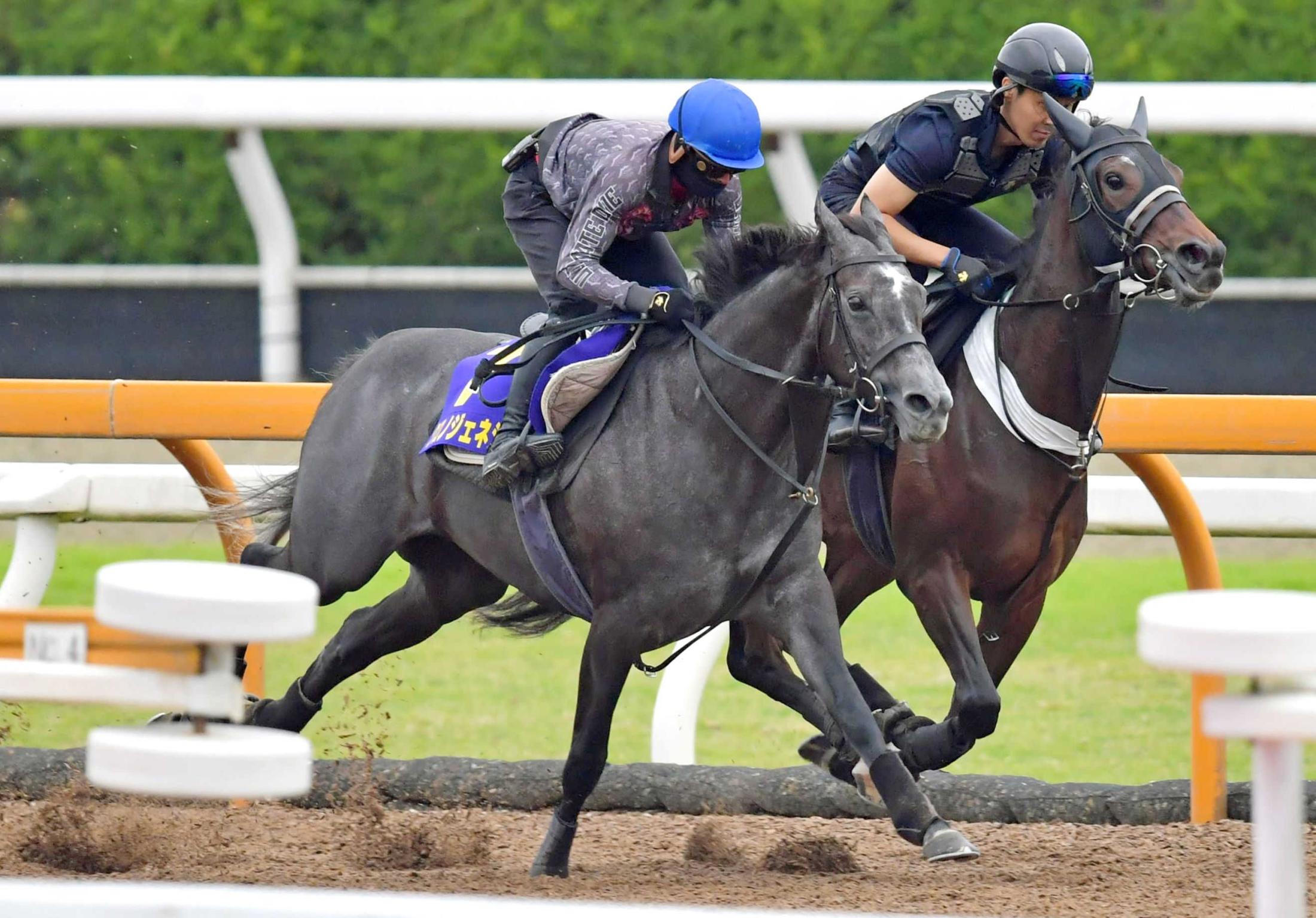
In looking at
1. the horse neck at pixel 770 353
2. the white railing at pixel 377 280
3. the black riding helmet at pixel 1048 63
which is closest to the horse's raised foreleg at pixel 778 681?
the horse neck at pixel 770 353

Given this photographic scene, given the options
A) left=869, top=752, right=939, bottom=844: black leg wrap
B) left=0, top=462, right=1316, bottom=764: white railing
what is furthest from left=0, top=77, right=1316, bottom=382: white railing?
left=869, top=752, right=939, bottom=844: black leg wrap

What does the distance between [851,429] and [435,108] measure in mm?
1863

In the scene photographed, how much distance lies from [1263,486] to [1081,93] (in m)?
1.05

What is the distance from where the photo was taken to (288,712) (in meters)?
4.75

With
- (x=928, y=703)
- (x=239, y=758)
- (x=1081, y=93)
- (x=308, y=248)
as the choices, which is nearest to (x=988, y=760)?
(x=928, y=703)

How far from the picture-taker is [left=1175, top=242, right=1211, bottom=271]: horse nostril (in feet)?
13.4

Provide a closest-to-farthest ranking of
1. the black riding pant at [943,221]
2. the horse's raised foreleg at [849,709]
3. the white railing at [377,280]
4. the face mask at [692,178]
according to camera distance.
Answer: the horse's raised foreleg at [849,709] → the face mask at [692,178] → the black riding pant at [943,221] → the white railing at [377,280]

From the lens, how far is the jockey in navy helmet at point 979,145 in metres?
4.48

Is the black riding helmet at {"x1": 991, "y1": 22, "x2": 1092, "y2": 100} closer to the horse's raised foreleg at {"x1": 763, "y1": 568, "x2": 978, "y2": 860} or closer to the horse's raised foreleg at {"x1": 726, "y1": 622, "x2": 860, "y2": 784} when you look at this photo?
the horse's raised foreleg at {"x1": 763, "y1": 568, "x2": 978, "y2": 860}

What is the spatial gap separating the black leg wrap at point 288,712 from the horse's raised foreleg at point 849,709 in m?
1.30

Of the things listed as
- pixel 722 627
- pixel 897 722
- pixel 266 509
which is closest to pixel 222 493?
pixel 266 509

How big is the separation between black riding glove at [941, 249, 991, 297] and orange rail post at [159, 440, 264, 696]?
1875 millimetres

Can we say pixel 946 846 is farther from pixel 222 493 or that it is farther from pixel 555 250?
pixel 222 493

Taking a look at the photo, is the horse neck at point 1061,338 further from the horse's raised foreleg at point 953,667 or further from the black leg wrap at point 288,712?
the black leg wrap at point 288,712
